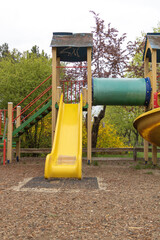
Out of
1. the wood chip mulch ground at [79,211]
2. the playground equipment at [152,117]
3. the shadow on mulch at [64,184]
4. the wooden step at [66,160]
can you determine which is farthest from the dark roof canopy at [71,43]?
the wood chip mulch ground at [79,211]

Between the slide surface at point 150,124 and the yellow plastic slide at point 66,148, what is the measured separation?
2053mm

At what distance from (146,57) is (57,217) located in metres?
9.61

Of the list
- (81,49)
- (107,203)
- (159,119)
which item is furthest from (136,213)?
(81,49)

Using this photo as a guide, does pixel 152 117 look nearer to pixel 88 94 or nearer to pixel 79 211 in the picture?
pixel 88 94

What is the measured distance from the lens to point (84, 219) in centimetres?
351

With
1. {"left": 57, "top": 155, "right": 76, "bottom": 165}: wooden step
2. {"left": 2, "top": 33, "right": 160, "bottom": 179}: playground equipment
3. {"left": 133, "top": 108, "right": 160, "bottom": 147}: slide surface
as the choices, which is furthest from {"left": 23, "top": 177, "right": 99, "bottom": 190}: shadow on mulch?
{"left": 133, "top": 108, "right": 160, "bottom": 147}: slide surface

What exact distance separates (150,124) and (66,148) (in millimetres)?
2731

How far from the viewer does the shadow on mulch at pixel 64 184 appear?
18.8 feet

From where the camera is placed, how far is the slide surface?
24.1 feet

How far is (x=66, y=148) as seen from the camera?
7.70 m

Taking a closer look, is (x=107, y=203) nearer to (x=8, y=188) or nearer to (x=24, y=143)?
(x=8, y=188)

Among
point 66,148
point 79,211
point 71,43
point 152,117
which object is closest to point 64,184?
point 66,148

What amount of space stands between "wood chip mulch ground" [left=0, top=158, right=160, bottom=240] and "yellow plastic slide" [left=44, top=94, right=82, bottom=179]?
447 millimetres

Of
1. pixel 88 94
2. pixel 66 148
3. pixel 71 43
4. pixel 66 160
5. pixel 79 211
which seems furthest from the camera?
pixel 71 43
